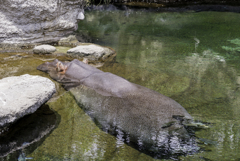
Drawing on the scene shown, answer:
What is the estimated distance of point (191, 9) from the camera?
10.9 meters

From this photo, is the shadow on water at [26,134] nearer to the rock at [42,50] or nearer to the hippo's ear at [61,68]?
the hippo's ear at [61,68]

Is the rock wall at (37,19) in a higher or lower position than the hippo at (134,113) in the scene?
higher

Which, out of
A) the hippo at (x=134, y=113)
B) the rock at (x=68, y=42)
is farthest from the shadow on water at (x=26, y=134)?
the rock at (x=68, y=42)

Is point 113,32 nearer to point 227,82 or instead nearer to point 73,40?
point 73,40

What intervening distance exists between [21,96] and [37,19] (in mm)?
3672

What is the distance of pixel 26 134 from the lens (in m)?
2.93

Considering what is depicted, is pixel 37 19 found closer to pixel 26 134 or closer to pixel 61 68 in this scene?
pixel 61 68

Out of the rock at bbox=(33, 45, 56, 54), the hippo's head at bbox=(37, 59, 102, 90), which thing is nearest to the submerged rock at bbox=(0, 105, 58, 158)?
the hippo's head at bbox=(37, 59, 102, 90)

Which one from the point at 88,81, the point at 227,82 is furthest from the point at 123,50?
the point at 227,82

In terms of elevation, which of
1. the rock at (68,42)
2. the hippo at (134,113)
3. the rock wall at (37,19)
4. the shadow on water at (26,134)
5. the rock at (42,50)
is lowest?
the shadow on water at (26,134)

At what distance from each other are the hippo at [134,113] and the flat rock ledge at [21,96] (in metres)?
0.78

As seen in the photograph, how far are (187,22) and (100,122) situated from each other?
264 inches

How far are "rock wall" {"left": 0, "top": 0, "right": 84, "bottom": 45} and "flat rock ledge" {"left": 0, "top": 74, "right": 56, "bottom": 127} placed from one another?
3.13 meters

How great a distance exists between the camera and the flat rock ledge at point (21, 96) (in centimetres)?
263
